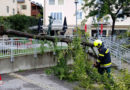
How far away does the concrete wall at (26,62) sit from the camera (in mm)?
7371

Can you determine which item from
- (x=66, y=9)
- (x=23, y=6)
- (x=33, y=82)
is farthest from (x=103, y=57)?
(x=23, y=6)

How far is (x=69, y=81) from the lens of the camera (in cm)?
649

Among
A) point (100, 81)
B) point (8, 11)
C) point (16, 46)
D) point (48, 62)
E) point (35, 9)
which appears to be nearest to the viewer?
point (100, 81)

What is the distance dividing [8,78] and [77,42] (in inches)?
131

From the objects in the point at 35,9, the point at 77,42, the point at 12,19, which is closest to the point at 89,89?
the point at 77,42

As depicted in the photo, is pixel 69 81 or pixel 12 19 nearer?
pixel 69 81

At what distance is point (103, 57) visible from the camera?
18.9 ft

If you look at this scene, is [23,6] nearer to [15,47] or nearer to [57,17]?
[57,17]

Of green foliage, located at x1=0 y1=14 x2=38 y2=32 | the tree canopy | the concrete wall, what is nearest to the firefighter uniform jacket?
the concrete wall

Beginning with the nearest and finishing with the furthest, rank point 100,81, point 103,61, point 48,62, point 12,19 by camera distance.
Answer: point 100,81 → point 103,61 → point 48,62 → point 12,19

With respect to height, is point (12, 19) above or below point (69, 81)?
above

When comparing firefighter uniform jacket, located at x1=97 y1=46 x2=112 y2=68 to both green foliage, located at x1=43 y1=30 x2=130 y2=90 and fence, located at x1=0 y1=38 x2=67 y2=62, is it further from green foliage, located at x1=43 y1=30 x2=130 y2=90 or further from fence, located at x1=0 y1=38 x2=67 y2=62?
fence, located at x1=0 y1=38 x2=67 y2=62

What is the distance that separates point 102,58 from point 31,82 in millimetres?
2912

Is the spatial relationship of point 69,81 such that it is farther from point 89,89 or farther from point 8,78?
point 8,78
